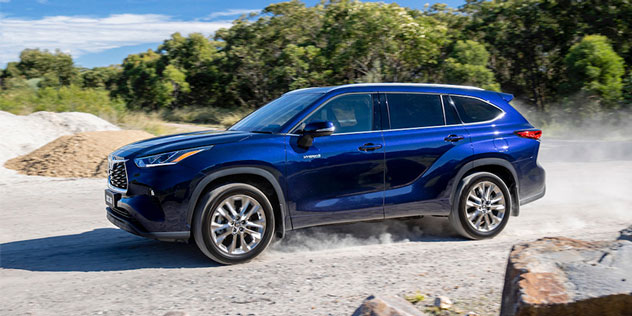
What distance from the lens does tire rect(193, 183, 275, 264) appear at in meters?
5.34

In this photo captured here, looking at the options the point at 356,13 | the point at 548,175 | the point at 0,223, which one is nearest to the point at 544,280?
the point at 0,223

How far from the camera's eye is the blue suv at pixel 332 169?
5.32 m

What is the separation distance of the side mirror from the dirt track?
115 cm

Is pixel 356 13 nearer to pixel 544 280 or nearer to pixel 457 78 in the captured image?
pixel 457 78

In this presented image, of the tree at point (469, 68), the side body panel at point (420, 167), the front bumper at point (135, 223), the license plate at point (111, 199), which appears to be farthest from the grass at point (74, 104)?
the side body panel at point (420, 167)

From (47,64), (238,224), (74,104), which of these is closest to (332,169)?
(238,224)

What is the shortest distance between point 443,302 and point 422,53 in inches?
957

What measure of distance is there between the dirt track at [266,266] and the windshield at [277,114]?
4.29ft

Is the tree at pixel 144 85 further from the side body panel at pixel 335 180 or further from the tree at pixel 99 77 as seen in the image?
A: the side body panel at pixel 335 180

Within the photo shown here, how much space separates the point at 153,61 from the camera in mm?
41562

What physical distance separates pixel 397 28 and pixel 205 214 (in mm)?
22990

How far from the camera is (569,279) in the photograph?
10.9 feet

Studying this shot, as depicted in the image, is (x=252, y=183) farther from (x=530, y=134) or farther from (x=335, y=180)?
(x=530, y=134)

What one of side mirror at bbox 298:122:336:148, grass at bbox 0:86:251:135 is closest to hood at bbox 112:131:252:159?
side mirror at bbox 298:122:336:148
